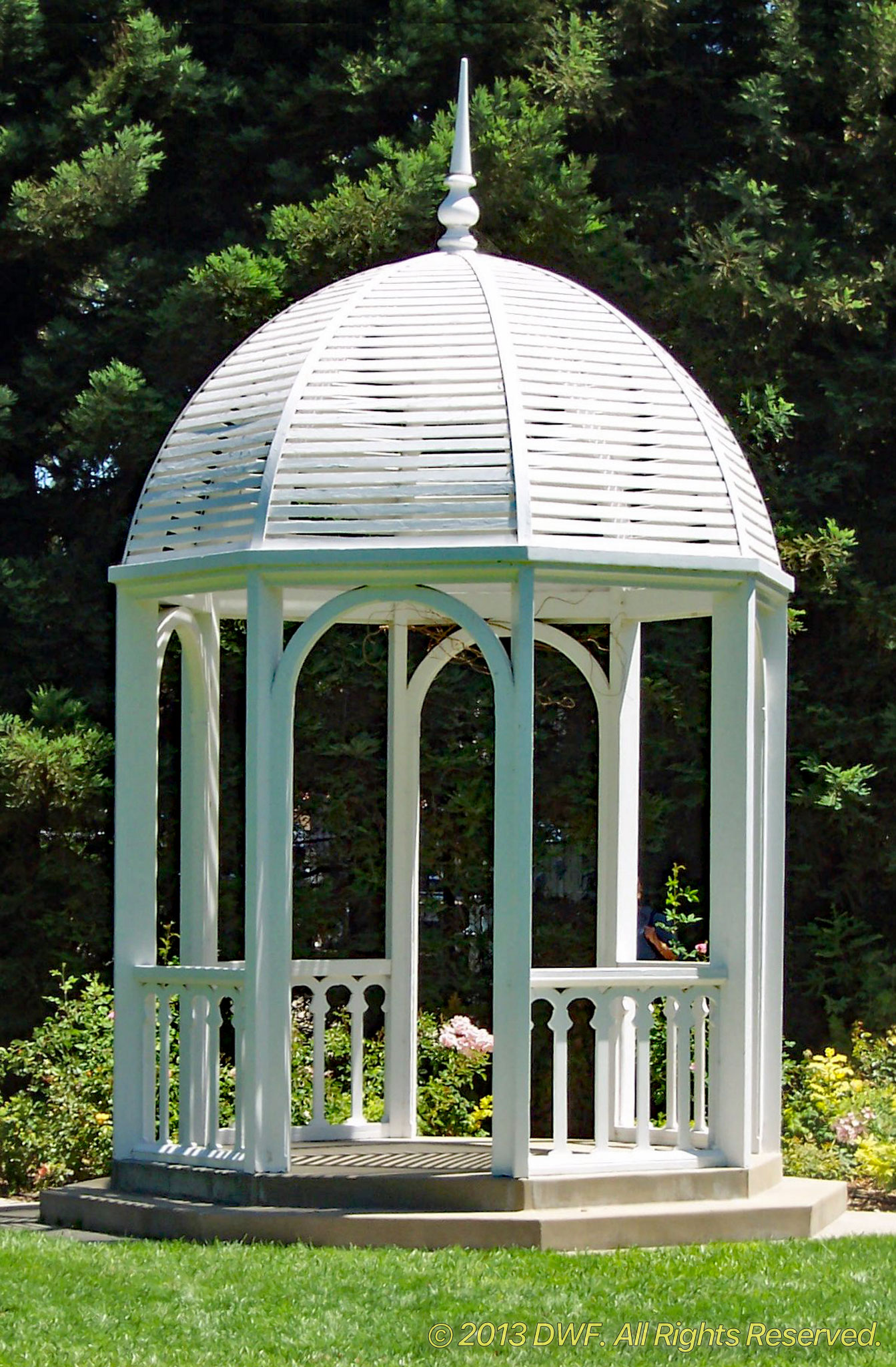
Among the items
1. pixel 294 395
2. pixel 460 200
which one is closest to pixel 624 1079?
pixel 294 395

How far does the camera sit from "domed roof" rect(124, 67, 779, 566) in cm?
942

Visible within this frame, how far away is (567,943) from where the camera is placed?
1706cm

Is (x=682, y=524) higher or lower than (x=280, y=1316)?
higher

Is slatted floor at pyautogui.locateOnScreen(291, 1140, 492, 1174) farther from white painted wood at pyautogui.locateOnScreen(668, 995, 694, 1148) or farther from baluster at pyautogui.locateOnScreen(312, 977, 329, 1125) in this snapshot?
white painted wood at pyautogui.locateOnScreen(668, 995, 694, 1148)

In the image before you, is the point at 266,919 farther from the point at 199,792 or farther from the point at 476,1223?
the point at 476,1223

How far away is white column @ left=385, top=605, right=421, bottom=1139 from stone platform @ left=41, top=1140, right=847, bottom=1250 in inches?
66.5

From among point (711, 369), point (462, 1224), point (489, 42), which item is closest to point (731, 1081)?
point (462, 1224)

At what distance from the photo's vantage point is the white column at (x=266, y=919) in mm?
9383

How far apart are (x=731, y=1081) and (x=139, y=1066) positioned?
299 cm

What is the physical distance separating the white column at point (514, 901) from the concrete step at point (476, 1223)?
1.06ft

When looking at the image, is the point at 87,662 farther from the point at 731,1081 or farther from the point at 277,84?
the point at 731,1081

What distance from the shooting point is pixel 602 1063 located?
Answer: 9539mm

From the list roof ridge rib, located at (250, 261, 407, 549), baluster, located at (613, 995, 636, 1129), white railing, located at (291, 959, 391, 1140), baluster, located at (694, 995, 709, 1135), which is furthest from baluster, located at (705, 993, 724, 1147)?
roof ridge rib, located at (250, 261, 407, 549)

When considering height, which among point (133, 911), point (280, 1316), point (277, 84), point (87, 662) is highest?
point (277, 84)
